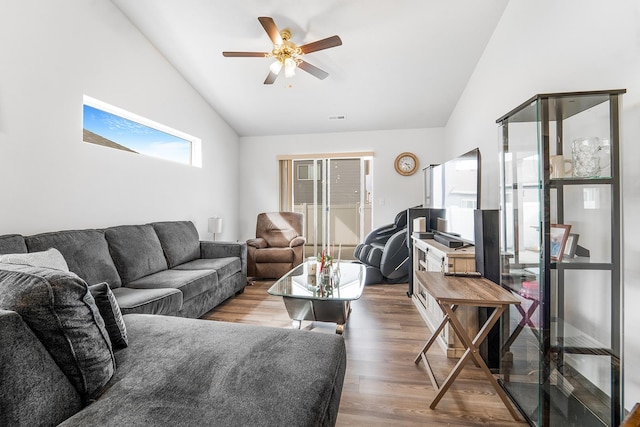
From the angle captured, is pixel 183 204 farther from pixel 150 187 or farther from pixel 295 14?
pixel 295 14

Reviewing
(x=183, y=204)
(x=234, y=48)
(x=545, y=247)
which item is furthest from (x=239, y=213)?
(x=545, y=247)

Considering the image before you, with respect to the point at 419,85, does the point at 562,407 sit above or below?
below

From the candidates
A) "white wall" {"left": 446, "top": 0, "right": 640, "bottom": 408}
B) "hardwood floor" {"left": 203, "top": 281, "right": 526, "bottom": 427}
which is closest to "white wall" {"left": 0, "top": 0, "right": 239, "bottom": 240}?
"hardwood floor" {"left": 203, "top": 281, "right": 526, "bottom": 427}

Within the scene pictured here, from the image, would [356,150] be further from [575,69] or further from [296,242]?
[575,69]

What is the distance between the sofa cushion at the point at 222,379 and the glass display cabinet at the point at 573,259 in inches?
42.4

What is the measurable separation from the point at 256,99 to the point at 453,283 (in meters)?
3.65

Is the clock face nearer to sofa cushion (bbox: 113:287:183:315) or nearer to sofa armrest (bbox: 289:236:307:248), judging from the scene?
sofa armrest (bbox: 289:236:307:248)

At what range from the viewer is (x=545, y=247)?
1.37 m

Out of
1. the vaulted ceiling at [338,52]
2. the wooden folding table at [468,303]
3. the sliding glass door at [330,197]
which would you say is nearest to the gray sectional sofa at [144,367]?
the wooden folding table at [468,303]

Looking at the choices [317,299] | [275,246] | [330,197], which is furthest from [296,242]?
[317,299]

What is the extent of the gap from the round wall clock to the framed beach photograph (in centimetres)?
359

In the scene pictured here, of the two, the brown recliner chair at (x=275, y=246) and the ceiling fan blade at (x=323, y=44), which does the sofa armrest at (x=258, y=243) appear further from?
the ceiling fan blade at (x=323, y=44)

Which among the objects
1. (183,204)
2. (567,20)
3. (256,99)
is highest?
(256,99)

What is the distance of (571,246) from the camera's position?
145 centimetres
